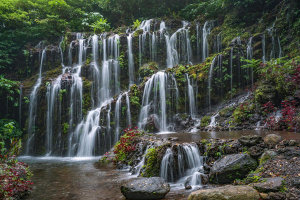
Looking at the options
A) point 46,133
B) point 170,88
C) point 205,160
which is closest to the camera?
point 205,160

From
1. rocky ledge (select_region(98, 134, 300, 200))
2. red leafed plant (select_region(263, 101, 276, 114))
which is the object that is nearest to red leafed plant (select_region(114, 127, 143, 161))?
rocky ledge (select_region(98, 134, 300, 200))

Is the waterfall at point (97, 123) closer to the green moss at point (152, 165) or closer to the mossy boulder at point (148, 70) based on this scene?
the mossy boulder at point (148, 70)

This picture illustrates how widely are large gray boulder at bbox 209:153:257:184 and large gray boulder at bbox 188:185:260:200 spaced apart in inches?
51.3

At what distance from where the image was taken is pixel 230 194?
3947mm

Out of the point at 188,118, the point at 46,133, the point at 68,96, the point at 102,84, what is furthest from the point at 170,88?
the point at 46,133

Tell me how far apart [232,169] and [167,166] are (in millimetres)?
1930

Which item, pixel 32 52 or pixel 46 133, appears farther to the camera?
pixel 32 52

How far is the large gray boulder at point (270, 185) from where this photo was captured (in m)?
4.00

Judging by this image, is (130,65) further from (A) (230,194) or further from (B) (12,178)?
(A) (230,194)

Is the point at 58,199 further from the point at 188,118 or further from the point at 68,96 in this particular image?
the point at 68,96

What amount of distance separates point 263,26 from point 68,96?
50.8 ft

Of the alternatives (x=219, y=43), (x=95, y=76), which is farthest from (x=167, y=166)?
(x=219, y=43)

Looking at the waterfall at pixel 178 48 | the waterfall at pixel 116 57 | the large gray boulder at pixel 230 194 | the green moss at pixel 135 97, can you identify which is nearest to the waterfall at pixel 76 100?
the waterfall at pixel 116 57

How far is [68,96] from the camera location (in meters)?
16.2
